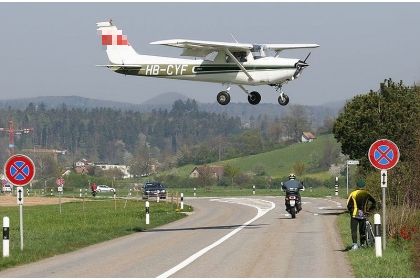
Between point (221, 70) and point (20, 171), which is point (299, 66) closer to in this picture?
point (221, 70)

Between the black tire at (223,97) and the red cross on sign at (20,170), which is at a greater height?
the black tire at (223,97)

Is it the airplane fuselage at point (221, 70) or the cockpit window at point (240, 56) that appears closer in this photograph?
the airplane fuselage at point (221, 70)

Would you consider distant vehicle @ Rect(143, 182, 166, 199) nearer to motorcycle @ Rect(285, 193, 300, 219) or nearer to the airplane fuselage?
motorcycle @ Rect(285, 193, 300, 219)

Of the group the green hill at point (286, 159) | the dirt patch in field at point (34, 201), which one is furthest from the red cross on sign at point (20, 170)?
the green hill at point (286, 159)

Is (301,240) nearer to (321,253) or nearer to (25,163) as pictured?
(321,253)

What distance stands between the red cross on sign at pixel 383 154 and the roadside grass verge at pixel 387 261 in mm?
1927

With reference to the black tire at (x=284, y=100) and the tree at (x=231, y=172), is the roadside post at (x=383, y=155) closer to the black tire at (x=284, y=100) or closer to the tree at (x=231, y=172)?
the black tire at (x=284, y=100)

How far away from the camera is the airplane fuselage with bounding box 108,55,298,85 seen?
113ft

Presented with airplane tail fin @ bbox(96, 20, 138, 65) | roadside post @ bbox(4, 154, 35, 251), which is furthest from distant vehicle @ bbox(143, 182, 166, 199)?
roadside post @ bbox(4, 154, 35, 251)

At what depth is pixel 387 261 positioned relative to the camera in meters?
19.2

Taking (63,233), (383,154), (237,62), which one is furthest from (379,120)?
(383,154)

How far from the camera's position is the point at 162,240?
27.5 metres

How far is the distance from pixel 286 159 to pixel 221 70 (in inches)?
4520

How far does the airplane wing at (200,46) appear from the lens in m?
30.8
